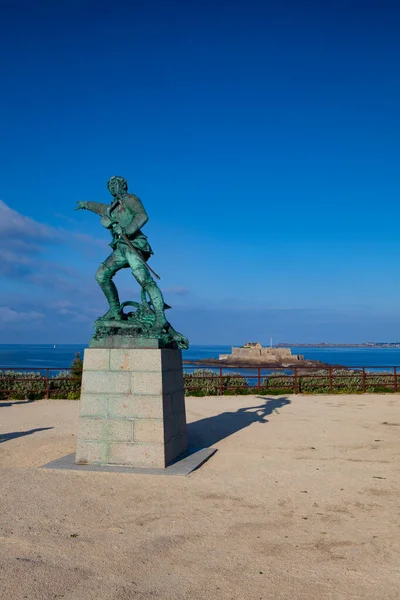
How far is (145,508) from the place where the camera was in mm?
5609

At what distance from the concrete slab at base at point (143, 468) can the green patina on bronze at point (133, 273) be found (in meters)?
1.72

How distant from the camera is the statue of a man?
7969 mm

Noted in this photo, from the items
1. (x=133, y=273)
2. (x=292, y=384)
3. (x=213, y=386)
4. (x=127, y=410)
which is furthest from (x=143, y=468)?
(x=292, y=384)

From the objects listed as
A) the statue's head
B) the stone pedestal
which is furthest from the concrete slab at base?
the statue's head

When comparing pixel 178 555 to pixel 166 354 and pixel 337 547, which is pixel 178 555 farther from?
pixel 166 354

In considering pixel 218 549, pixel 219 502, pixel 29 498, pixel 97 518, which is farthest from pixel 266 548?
pixel 29 498

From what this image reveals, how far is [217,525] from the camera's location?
16.6 ft

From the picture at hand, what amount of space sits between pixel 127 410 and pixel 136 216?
2924 mm

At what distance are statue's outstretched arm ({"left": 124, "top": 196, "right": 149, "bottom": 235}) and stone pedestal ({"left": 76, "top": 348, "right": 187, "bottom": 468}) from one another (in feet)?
6.10

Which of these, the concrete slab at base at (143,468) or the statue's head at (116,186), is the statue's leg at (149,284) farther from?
the concrete slab at base at (143,468)

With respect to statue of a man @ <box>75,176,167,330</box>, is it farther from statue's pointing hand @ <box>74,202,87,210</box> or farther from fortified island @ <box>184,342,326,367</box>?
fortified island @ <box>184,342,326,367</box>

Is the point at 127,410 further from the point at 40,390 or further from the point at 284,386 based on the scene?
the point at 284,386

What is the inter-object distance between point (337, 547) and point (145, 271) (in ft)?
15.8

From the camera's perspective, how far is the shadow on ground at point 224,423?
978cm
